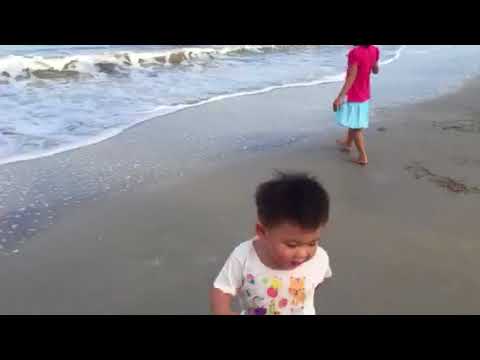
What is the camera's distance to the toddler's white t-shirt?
165 centimetres

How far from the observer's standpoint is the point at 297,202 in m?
1.41

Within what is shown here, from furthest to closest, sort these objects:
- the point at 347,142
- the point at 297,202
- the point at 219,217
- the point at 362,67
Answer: the point at 347,142
the point at 362,67
the point at 219,217
the point at 297,202

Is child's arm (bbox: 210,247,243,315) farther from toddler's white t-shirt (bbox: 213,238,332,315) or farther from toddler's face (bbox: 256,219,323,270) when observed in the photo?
toddler's face (bbox: 256,219,323,270)

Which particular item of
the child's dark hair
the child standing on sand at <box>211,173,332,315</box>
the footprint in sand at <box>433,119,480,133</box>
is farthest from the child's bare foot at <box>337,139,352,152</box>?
the child's dark hair

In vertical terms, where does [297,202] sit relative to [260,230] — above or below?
above

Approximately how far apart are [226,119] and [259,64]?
4639 millimetres

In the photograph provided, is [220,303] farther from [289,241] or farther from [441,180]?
[441,180]

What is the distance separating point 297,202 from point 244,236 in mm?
1739

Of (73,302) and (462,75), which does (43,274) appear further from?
(462,75)

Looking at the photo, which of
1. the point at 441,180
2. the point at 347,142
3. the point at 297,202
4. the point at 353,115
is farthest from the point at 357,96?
the point at 297,202

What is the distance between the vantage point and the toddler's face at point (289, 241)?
1442 mm

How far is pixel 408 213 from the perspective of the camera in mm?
Answer: 3396

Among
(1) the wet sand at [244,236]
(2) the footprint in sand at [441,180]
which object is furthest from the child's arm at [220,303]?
(2) the footprint in sand at [441,180]

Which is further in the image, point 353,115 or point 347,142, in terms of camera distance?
point 347,142
